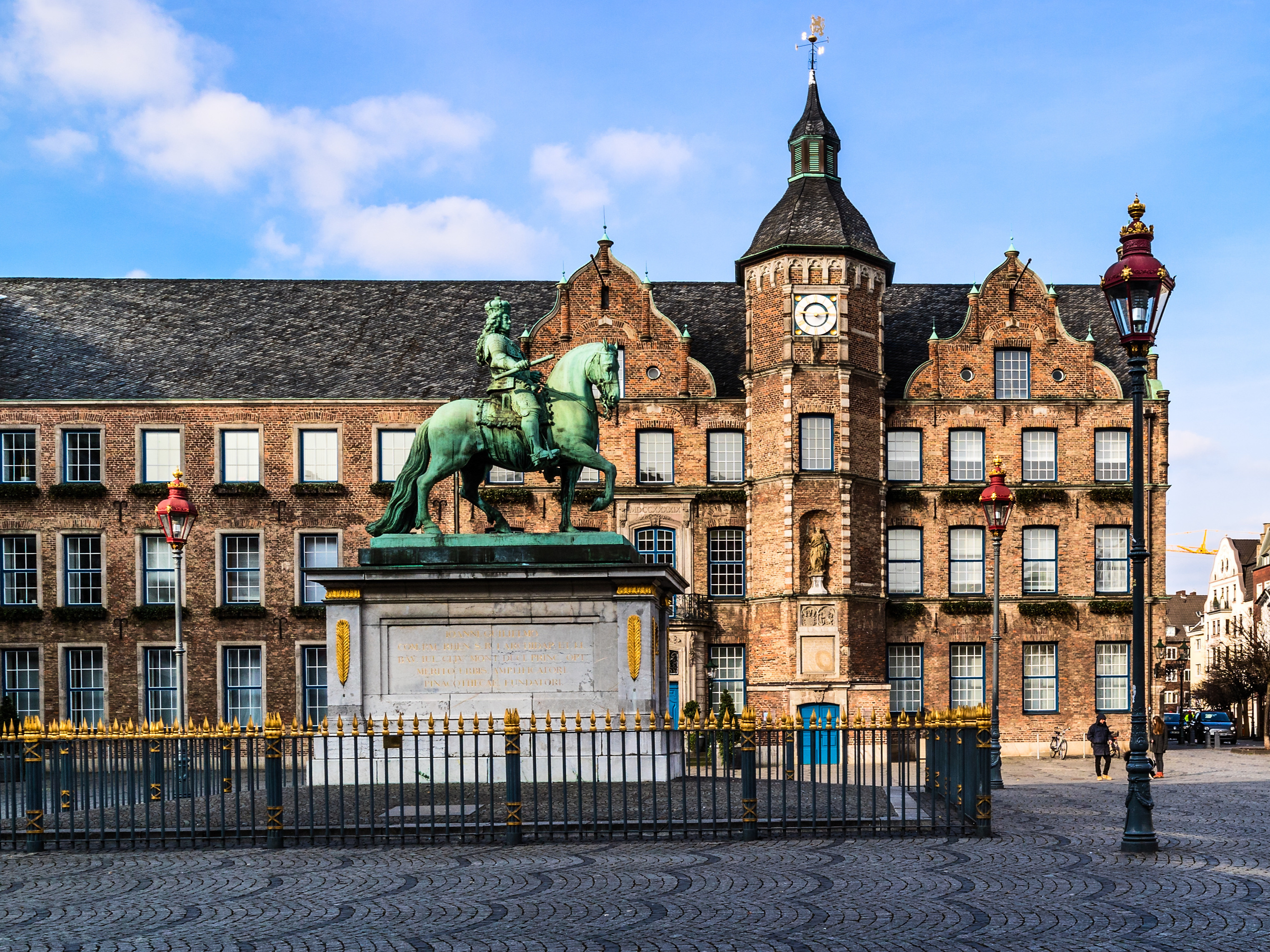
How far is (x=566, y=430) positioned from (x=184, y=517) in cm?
1186

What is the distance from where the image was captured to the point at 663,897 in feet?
39.9

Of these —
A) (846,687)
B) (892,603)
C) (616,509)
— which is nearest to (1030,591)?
(892,603)

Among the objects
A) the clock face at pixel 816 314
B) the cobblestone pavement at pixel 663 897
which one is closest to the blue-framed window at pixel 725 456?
the clock face at pixel 816 314

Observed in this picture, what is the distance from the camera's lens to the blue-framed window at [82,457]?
4112cm

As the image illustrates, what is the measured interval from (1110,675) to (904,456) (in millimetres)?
9924

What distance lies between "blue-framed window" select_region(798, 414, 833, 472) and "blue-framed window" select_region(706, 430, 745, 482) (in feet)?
8.15

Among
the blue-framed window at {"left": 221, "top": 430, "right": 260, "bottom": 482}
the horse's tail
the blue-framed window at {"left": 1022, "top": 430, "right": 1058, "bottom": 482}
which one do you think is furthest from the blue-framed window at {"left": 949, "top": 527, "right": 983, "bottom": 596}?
the horse's tail

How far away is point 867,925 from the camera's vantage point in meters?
10.9

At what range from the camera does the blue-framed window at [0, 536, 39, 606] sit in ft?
133

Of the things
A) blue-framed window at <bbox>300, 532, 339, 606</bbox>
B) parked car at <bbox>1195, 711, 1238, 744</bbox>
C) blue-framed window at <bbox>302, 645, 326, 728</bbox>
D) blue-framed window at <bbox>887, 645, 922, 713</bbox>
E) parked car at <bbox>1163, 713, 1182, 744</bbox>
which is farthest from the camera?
parked car at <bbox>1163, 713, 1182, 744</bbox>

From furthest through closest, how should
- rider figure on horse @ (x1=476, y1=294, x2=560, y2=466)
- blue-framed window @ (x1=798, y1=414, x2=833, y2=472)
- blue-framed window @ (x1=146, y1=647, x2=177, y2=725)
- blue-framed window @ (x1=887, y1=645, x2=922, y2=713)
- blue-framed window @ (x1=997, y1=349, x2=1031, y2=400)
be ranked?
blue-framed window @ (x1=997, y1=349, x2=1031, y2=400) → blue-framed window @ (x1=887, y1=645, x2=922, y2=713) → blue-framed window @ (x1=798, y1=414, x2=833, y2=472) → blue-framed window @ (x1=146, y1=647, x2=177, y2=725) → rider figure on horse @ (x1=476, y1=294, x2=560, y2=466)

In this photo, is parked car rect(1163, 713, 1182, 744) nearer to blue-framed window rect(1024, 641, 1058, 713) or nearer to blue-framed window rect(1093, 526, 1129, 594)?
blue-framed window rect(1093, 526, 1129, 594)

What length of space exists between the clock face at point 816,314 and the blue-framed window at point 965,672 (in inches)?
441

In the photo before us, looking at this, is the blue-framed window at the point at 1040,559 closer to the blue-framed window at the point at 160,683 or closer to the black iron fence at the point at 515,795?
the black iron fence at the point at 515,795
